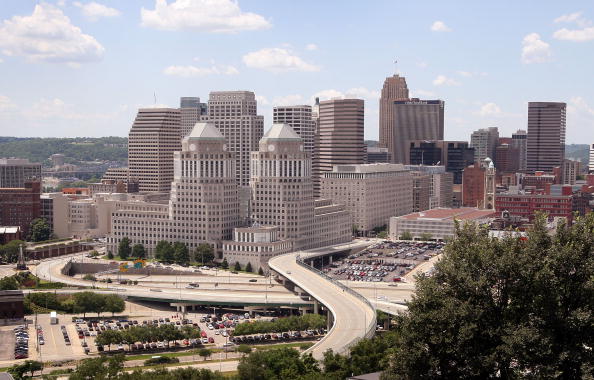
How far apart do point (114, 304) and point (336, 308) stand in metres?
43.1

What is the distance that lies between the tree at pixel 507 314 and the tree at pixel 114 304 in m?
85.0

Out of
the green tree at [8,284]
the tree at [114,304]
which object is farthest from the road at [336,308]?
the green tree at [8,284]

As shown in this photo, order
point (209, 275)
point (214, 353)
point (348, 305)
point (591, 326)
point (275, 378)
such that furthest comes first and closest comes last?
point (209, 275) → point (348, 305) → point (214, 353) → point (275, 378) → point (591, 326)

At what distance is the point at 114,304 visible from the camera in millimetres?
150125

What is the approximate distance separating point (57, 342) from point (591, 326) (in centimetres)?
8478

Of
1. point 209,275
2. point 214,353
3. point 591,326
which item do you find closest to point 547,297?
point 591,326

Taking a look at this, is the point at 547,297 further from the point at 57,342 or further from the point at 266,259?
the point at 266,259

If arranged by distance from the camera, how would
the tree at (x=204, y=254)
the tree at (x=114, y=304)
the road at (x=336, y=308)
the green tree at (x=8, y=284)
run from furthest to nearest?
the tree at (x=204, y=254) < the green tree at (x=8, y=284) < the tree at (x=114, y=304) < the road at (x=336, y=308)

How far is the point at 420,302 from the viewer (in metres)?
74.9

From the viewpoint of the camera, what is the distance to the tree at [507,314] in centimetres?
6981

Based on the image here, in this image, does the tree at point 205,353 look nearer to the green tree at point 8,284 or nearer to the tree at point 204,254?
the green tree at point 8,284

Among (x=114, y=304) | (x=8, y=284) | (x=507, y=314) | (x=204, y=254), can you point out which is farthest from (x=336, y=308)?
(x=204, y=254)

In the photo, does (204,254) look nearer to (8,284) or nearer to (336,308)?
(8,284)

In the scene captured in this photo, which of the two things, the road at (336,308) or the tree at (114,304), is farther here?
the tree at (114,304)
